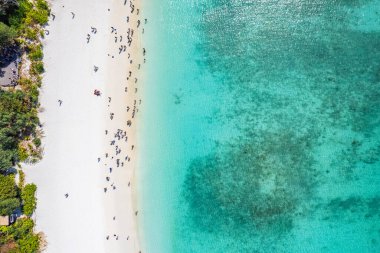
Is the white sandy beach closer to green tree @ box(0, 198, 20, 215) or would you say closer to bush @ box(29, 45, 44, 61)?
bush @ box(29, 45, 44, 61)

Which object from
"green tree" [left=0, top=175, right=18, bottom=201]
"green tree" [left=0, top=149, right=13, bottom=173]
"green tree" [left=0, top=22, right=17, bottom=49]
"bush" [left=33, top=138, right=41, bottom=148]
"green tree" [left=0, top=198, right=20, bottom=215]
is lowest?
"green tree" [left=0, top=198, right=20, bottom=215]

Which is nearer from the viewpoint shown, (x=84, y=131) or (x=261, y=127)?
(x=261, y=127)

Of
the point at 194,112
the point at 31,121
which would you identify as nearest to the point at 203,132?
the point at 194,112

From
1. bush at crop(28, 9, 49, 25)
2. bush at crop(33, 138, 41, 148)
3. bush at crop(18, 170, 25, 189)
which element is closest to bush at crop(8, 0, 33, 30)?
bush at crop(28, 9, 49, 25)

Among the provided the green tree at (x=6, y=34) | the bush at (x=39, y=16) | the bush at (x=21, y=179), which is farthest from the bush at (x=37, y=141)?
the bush at (x=39, y=16)

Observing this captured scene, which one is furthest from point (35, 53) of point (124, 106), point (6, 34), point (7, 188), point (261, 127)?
point (261, 127)

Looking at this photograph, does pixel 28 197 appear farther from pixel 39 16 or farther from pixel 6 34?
pixel 39 16
